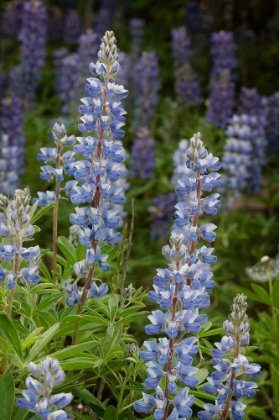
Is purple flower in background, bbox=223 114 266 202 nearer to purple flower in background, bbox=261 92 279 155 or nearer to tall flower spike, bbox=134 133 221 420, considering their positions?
purple flower in background, bbox=261 92 279 155

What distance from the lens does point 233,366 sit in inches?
64.7

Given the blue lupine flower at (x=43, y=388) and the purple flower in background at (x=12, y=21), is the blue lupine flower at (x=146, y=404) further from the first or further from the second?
the purple flower in background at (x=12, y=21)

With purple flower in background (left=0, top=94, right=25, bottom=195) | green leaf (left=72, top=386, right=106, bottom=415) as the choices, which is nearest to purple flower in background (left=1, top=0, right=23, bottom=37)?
A: purple flower in background (left=0, top=94, right=25, bottom=195)

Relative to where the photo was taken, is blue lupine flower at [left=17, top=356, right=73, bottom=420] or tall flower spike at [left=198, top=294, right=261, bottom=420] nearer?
blue lupine flower at [left=17, top=356, right=73, bottom=420]

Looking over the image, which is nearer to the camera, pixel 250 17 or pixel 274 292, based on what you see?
pixel 274 292

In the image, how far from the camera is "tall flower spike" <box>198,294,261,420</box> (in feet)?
5.33

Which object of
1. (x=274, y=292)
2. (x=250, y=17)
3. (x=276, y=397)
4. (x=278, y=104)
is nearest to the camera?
(x=274, y=292)

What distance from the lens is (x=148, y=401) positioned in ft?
5.46

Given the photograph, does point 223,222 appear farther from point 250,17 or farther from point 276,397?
point 250,17

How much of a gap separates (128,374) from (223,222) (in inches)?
89.3

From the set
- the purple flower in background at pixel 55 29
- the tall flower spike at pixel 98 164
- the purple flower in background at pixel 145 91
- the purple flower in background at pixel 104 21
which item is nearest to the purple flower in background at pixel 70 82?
the purple flower in background at pixel 145 91

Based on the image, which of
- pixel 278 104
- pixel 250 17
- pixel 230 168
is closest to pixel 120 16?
pixel 250 17

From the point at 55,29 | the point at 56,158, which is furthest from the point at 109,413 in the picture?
the point at 55,29

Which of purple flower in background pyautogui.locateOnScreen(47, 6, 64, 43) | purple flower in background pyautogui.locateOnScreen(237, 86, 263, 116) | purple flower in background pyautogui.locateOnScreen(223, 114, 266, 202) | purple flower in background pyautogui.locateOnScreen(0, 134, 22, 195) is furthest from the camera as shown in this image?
purple flower in background pyautogui.locateOnScreen(47, 6, 64, 43)
